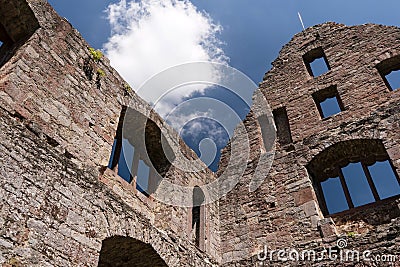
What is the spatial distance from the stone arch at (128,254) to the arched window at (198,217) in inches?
84.5

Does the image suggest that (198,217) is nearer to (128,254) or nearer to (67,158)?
(128,254)

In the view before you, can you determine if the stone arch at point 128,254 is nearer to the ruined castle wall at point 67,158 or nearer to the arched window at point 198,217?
the ruined castle wall at point 67,158

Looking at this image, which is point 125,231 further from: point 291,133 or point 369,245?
point 291,133

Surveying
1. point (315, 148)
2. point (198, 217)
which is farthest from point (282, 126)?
point (198, 217)

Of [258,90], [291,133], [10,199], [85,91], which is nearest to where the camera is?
[10,199]

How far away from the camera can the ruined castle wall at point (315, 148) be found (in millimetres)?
7144

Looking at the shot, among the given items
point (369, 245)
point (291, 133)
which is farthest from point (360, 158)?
point (369, 245)

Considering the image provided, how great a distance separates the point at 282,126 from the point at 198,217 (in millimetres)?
3467

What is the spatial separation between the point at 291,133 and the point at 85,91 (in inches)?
213

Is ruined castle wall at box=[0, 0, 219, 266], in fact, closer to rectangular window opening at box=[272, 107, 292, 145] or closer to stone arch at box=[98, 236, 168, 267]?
stone arch at box=[98, 236, 168, 267]

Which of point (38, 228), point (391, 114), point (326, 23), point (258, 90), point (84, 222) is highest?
point (326, 23)

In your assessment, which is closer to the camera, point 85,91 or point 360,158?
point 85,91

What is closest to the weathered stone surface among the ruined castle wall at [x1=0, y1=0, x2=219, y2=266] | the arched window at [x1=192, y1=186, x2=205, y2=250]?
Result: the ruined castle wall at [x1=0, y1=0, x2=219, y2=266]

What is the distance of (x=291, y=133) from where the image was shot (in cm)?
936
